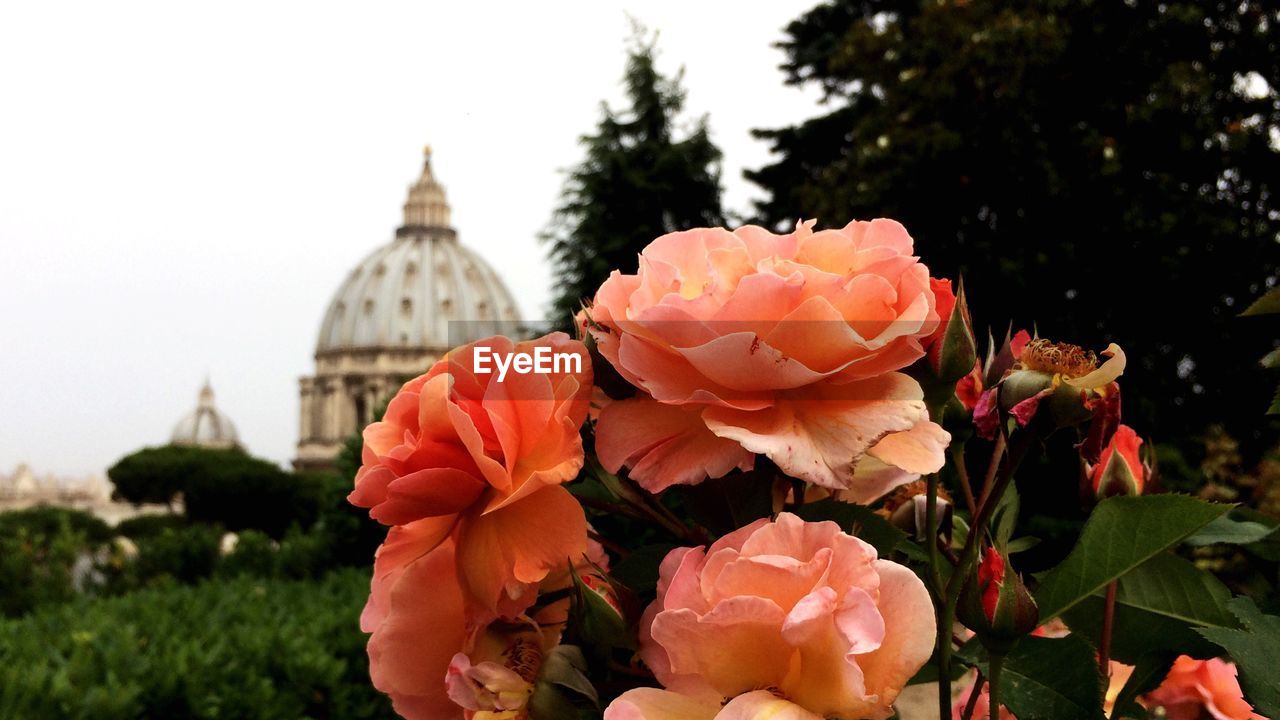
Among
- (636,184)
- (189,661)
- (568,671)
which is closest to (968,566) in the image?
(568,671)

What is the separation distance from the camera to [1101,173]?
1055cm

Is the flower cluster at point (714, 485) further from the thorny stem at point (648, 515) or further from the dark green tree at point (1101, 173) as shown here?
the dark green tree at point (1101, 173)

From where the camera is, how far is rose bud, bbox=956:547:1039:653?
22.6 inches

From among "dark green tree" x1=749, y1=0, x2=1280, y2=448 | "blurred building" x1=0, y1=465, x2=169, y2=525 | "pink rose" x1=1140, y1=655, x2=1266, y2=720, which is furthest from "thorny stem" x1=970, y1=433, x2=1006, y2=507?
"blurred building" x1=0, y1=465, x2=169, y2=525

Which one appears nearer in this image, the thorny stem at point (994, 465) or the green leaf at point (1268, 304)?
the thorny stem at point (994, 465)

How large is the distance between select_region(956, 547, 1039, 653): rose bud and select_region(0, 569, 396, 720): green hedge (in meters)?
2.36

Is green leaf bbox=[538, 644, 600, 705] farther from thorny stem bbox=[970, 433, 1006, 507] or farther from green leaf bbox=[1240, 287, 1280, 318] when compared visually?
green leaf bbox=[1240, 287, 1280, 318]

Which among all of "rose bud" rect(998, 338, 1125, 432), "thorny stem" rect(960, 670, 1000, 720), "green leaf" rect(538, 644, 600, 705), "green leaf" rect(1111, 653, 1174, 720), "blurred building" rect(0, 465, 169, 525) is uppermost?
"rose bud" rect(998, 338, 1125, 432)

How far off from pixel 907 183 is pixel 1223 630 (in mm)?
10945

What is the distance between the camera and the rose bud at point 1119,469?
2.47 feet

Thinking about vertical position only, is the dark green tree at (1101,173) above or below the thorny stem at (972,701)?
above

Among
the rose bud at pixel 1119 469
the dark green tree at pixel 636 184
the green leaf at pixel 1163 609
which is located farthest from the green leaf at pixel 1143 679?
the dark green tree at pixel 636 184

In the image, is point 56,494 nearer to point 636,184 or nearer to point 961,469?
point 636,184

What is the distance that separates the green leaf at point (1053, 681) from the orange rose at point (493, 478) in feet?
0.88
